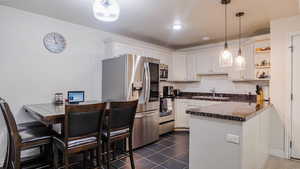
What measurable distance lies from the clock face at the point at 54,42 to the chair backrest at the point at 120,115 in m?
1.87

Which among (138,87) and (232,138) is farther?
(138,87)

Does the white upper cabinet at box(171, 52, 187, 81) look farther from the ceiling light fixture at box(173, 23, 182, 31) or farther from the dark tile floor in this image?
the dark tile floor

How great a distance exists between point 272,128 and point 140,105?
8.09 ft

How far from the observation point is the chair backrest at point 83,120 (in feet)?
5.32

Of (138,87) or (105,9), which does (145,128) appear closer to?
(138,87)

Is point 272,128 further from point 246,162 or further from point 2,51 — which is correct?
point 2,51

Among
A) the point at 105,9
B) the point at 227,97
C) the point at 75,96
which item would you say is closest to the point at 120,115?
the point at 105,9

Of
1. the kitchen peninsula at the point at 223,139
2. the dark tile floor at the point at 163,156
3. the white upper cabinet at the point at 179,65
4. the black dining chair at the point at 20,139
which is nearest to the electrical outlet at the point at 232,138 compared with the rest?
the kitchen peninsula at the point at 223,139

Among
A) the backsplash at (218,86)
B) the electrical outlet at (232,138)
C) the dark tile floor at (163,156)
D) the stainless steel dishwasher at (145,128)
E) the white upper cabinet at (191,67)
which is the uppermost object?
the white upper cabinet at (191,67)

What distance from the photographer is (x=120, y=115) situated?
2.03 meters

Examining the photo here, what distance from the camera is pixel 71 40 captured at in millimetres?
3160

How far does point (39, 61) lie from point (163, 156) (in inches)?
108

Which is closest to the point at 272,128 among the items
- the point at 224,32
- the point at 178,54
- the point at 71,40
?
the point at 224,32

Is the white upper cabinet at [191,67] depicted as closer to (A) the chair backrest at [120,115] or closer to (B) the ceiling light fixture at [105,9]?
(A) the chair backrest at [120,115]
